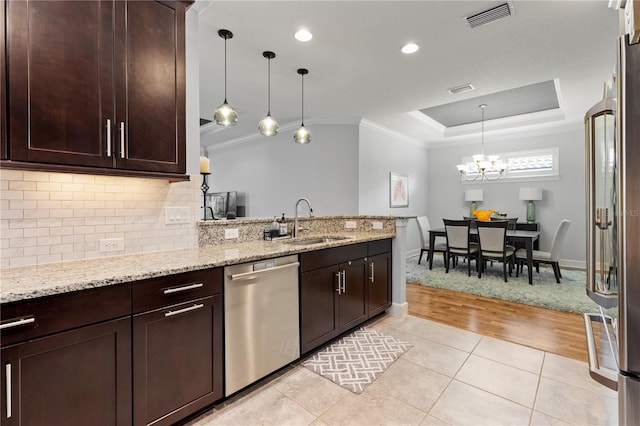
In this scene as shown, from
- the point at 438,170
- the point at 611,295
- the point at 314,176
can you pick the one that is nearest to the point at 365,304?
the point at 611,295

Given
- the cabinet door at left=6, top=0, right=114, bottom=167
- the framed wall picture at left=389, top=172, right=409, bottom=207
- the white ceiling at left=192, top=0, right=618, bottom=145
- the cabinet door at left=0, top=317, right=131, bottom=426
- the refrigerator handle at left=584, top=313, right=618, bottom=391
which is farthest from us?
the framed wall picture at left=389, top=172, right=409, bottom=207

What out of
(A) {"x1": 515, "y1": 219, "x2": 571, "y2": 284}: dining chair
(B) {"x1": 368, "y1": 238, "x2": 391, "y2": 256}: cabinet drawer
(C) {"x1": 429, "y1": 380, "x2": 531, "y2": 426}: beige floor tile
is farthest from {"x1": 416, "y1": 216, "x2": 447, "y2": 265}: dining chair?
(C) {"x1": 429, "y1": 380, "x2": 531, "y2": 426}: beige floor tile

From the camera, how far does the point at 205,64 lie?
10.8 ft

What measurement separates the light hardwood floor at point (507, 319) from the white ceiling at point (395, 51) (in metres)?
2.72

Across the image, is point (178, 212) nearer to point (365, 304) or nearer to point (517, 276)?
point (365, 304)

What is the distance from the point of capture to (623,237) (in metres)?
0.92

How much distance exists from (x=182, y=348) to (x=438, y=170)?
23.4ft

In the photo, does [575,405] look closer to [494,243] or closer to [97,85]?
[494,243]

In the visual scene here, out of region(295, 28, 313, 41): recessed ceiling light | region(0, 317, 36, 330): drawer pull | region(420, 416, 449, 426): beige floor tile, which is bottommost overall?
region(420, 416, 449, 426): beige floor tile

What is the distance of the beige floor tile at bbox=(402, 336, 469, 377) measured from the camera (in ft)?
7.50

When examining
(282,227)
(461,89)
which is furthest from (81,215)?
(461,89)

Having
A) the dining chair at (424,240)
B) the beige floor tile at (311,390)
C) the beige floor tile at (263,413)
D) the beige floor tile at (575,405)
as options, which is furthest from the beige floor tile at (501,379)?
the dining chair at (424,240)

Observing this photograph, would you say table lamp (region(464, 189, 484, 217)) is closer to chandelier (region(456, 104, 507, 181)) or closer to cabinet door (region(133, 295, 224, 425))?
chandelier (region(456, 104, 507, 181))

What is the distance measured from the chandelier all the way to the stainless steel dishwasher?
4467 millimetres
